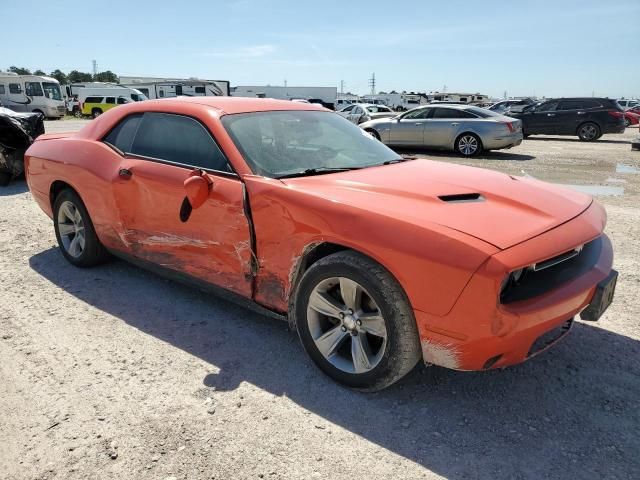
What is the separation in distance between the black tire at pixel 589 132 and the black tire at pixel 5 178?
62.0 ft

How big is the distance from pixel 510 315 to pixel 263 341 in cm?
164

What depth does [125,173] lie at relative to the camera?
368 cm

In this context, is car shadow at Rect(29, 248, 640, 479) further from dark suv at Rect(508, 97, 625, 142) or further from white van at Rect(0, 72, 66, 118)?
white van at Rect(0, 72, 66, 118)

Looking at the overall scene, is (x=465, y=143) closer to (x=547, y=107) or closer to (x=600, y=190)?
(x=600, y=190)

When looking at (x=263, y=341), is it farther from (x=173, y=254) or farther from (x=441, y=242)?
(x=441, y=242)

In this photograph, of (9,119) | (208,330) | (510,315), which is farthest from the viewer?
(9,119)

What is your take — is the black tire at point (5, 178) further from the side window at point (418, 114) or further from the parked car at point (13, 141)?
the side window at point (418, 114)

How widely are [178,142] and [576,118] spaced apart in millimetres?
19247

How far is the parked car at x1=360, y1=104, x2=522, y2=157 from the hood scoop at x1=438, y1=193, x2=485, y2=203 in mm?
10859

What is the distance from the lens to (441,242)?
2.21 m

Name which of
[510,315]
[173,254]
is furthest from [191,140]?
[510,315]

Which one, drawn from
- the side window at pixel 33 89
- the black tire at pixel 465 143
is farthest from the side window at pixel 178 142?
the side window at pixel 33 89

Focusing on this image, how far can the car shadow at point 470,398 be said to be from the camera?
2.19 meters

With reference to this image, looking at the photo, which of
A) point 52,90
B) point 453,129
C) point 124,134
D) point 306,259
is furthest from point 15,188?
point 52,90
